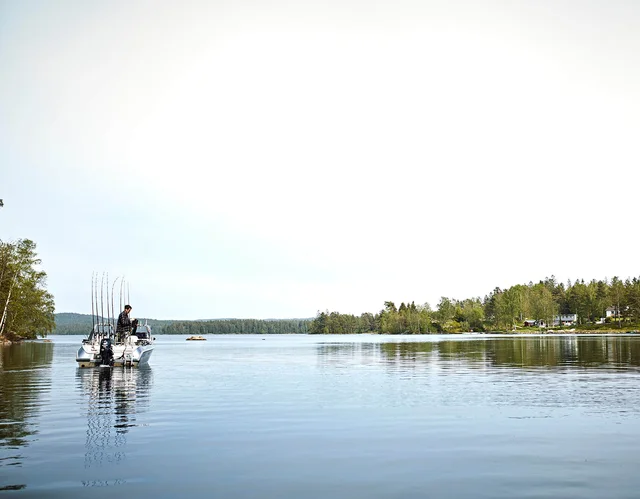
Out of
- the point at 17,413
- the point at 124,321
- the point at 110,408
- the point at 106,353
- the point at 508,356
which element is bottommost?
the point at 508,356

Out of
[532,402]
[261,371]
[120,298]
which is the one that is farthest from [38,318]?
[532,402]

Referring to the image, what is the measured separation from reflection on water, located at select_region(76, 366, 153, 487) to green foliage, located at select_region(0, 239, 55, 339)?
280ft

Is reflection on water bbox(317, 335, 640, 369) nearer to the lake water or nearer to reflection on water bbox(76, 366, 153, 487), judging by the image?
the lake water

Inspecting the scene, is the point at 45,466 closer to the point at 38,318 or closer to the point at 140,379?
the point at 140,379

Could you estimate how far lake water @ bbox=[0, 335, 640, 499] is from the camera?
13344 millimetres

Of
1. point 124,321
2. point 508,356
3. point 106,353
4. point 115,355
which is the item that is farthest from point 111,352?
point 508,356

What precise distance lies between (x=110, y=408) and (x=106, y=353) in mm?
23622

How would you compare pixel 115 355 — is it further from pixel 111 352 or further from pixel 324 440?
pixel 324 440

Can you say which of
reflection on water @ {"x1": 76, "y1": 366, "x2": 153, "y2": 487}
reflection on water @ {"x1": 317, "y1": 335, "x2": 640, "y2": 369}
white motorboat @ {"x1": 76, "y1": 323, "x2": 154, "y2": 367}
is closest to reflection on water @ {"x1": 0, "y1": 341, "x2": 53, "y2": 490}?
reflection on water @ {"x1": 76, "y1": 366, "x2": 153, "y2": 487}

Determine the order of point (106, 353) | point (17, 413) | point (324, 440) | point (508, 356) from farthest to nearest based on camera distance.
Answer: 1. point (508, 356)
2. point (106, 353)
3. point (17, 413)
4. point (324, 440)

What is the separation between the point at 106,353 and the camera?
48.4 meters

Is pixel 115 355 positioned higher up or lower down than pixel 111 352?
lower down

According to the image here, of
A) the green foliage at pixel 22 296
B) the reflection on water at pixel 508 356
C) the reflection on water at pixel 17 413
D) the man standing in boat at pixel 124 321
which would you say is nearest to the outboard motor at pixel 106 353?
the man standing in boat at pixel 124 321

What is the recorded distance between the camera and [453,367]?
1981 inches
